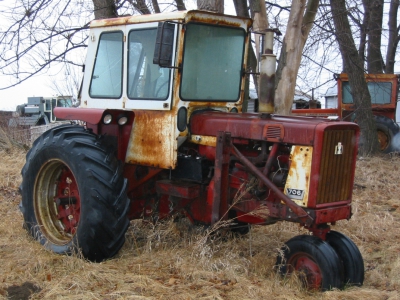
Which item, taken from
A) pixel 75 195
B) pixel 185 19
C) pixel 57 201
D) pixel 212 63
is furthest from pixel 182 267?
pixel 185 19

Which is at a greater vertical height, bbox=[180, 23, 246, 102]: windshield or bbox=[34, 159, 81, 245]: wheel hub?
bbox=[180, 23, 246, 102]: windshield

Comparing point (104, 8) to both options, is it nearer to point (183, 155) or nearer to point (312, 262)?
point (183, 155)

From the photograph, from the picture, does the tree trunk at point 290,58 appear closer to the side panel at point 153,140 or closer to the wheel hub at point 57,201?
the side panel at point 153,140

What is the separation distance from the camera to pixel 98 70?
5938 millimetres

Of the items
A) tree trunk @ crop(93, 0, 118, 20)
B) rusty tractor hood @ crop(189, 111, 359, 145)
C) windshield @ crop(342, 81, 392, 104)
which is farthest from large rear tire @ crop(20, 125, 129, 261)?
windshield @ crop(342, 81, 392, 104)

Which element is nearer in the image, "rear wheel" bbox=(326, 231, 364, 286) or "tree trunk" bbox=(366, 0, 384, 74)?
"rear wheel" bbox=(326, 231, 364, 286)

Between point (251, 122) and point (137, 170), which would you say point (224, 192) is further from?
point (137, 170)

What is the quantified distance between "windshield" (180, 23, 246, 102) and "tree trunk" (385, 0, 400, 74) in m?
16.1

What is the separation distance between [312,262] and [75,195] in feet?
8.06

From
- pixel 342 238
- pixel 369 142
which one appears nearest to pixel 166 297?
pixel 342 238

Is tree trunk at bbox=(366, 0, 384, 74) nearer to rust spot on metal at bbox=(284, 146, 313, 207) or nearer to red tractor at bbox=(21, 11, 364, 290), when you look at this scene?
red tractor at bbox=(21, 11, 364, 290)

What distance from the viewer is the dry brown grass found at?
13.9ft

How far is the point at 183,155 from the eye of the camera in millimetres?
5434

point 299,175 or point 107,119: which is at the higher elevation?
point 107,119
